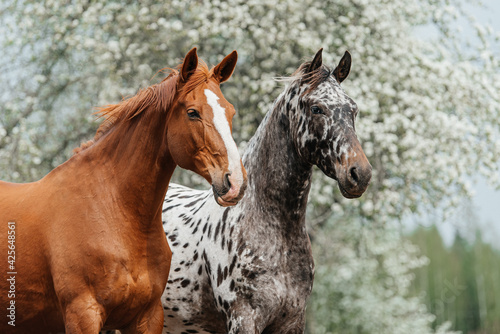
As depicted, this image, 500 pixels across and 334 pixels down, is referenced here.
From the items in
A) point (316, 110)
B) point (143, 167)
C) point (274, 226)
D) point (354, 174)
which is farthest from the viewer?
point (274, 226)

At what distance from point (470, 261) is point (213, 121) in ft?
71.5

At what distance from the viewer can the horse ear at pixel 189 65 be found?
3.42 meters

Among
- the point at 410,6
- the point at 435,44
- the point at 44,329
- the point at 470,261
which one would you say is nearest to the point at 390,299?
the point at 435,44

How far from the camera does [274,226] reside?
4.13m

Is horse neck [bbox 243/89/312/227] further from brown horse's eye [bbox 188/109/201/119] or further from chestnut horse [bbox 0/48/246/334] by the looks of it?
brown horse's eye [bbox 188/109/201/119]

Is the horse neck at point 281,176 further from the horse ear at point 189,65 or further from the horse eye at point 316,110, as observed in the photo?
the horse ear at point 189,65

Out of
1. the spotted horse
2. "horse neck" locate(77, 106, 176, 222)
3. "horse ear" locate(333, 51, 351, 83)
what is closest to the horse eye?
the spotted horse

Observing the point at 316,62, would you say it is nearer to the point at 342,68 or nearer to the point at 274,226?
the point at 342,68

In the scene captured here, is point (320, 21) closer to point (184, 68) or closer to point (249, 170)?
point (249, 170)

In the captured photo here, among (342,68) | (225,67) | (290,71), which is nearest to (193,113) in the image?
(225,67)

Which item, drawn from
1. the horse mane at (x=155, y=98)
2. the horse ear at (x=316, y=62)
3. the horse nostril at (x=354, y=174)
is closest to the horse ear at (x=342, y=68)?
the horse ear at (x=316, y=62)

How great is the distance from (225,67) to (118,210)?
1.09m

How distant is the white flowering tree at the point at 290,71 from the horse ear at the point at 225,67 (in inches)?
191

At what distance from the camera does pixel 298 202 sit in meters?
4.18
